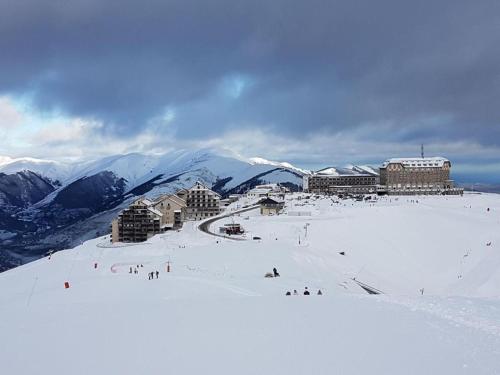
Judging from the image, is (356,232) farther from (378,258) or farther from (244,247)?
(244,247)

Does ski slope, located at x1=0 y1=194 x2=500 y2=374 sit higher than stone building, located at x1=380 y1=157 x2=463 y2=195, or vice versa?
stone building, located at x1=380 y1=157 x2=463 y2=195

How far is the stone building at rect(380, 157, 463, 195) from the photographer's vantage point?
152m

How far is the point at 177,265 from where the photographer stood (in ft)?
127

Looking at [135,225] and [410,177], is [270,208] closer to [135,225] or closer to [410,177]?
[135,225]

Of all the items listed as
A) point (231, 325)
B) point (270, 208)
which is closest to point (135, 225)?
point (270, 208)

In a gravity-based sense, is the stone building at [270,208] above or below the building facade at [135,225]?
above

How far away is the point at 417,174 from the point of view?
154m

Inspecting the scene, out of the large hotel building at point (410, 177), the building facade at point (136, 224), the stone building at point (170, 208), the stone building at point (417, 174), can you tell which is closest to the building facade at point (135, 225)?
the building facade at point (136, 224)

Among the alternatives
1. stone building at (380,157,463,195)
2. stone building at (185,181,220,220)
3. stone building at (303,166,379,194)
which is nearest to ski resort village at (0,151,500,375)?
stone building at (185,181,220,220)

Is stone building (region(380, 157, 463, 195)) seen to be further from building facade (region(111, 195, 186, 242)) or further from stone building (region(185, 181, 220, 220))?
building facade (region(111, 195, 186, 242))

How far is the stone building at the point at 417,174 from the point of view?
152 meters

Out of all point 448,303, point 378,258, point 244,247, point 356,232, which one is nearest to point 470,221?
point 356,232

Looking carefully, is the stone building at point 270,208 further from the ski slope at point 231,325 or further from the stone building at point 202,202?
the ski slope at point 231,325

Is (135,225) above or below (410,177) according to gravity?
below
